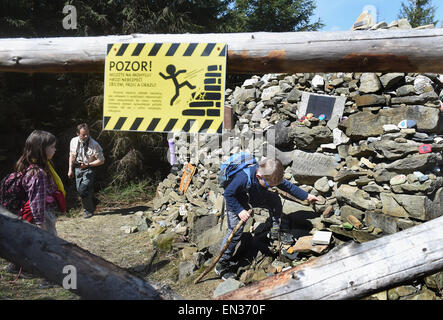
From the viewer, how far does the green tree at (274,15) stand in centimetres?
1519

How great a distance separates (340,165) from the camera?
15.6ft

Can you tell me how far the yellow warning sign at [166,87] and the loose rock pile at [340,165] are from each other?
2.82 m

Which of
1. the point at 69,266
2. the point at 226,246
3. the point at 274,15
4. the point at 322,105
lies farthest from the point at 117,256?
the point at 274,15

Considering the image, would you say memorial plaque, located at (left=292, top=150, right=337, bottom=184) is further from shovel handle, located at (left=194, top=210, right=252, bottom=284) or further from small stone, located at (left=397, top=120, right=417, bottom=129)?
shovel handle, located at (left=194, top=210, right=252, bottom=284)

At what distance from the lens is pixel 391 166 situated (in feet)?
13.8

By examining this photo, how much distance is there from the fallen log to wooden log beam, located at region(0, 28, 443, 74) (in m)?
1.13

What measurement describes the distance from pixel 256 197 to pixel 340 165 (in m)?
1.40

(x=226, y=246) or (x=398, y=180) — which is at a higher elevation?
(x=398, y=180)

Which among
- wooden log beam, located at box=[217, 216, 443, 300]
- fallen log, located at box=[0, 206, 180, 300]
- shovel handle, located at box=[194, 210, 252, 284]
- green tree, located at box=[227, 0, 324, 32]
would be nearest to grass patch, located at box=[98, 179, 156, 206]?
shovel handle, located at box=[194, 210, 252, 284]

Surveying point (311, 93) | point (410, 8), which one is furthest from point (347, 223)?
Result: point (410, 8)

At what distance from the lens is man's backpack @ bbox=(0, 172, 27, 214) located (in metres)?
3.16

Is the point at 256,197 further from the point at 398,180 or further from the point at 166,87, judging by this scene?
the point at 166,87

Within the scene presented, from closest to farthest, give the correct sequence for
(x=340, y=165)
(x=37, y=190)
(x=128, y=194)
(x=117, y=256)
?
(x=37, y=190) < (x=340, y=165) < (x=117, y=256) < (x=128, y=194)

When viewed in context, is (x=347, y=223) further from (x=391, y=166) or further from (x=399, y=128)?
(x=399, y=128)
